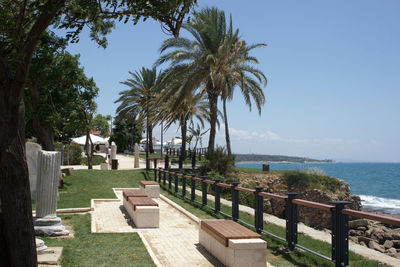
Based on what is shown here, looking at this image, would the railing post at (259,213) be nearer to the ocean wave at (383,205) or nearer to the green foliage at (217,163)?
the green foliage at (217,163)

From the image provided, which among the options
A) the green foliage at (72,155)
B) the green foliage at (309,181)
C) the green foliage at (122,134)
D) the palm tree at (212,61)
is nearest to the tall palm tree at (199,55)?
the palm tree at (212,61)

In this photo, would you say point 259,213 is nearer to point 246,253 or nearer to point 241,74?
point 246,253

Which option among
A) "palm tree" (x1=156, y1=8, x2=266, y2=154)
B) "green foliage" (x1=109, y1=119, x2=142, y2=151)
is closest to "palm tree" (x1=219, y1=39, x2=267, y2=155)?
"palm tree" (x1=156, y1=8, x2=266, y2=154)

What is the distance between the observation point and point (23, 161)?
5043mm

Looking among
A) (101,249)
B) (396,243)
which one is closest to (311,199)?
(396,243)

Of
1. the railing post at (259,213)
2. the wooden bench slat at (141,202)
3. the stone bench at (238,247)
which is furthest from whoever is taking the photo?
the wooden bench slat at (141,202)

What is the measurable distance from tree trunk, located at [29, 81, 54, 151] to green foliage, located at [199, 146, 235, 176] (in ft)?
36.3

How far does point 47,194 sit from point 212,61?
19.8 metres

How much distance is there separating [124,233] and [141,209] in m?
1.10

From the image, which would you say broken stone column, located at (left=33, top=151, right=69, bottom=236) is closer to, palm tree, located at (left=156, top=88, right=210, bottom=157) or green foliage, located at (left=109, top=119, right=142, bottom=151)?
palm tree, located at (left=156, top=88, right=210, bottom=157)

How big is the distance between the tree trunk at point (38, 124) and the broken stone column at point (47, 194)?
9.24 meters

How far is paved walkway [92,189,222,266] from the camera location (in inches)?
273

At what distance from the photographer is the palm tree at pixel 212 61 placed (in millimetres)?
26922

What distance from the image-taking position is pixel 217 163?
2741cm
